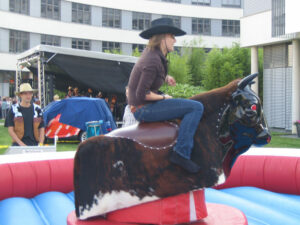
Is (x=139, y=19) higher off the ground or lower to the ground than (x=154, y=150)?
higher

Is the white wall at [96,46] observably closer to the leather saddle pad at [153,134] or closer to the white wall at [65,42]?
the white wall at [65,42]

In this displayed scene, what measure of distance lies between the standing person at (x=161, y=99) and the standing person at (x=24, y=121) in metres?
2.81

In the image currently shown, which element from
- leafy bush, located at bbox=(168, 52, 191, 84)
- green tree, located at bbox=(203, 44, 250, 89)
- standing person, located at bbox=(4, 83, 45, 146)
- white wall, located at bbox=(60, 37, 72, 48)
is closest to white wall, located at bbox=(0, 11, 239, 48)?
white wall, located at bbox=(60, 37, 72, 48)

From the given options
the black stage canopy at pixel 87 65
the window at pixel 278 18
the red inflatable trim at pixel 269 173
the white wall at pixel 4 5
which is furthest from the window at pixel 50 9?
the red inflatable trim at pixel 269 173

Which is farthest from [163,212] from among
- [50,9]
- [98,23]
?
[98,23]

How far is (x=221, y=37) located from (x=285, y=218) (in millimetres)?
40631

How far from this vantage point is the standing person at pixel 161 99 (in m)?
2.95

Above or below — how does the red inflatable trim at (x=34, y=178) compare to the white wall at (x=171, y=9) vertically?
below

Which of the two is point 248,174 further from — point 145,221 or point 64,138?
point 64,138

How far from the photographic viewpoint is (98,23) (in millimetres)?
38031

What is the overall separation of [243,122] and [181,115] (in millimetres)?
520

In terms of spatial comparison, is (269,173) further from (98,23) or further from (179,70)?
(98,23)

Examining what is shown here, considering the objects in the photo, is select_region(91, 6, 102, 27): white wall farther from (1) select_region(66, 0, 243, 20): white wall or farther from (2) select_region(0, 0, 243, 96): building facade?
(1) select_region(66, 0, 243, 20): white wall

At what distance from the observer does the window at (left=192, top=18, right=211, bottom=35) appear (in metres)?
42.2
